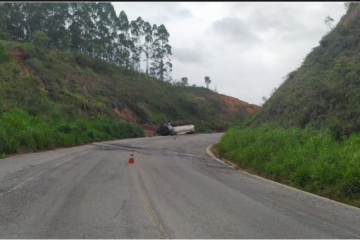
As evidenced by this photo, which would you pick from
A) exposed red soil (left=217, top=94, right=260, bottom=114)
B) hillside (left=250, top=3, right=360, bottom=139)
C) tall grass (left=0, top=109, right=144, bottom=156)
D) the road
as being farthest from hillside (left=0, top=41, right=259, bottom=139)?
hillside (left=250, top=3, right=360, bottom=139)

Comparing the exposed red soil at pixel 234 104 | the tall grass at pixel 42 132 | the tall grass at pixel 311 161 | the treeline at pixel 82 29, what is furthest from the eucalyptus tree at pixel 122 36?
the tall grass at pixel 311 161

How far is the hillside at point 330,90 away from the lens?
15875 millimetres

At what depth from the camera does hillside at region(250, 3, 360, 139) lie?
15875 millimetres

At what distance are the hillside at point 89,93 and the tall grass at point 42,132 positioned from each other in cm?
147

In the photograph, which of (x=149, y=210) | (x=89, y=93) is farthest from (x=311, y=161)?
(x=89, y=93)

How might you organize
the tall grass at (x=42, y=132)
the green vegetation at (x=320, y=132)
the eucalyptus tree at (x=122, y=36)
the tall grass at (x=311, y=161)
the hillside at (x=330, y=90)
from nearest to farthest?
1. the tall grass at (x=311, y=161)
2. the green vegetation at (x=320, y=132)
3. the hillside at (x=330, y=90)
4. the tall grass at (x=42, y=132)
5. the eucalyptus tree at (x=122, y=36)

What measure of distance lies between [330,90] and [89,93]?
111 ft

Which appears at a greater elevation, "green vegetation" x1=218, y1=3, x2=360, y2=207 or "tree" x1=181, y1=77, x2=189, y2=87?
"tree" x1=181, y1=77, x2=189, y2=87

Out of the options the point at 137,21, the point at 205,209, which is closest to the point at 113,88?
the point at 137,21

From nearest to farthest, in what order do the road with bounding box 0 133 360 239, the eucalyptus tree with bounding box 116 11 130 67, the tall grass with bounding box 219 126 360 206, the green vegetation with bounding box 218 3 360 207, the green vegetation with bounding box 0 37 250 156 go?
1. the road with bounding box 0 133 360 239
2. the tall grass with bounding box 219 126 360 206
3. the green vegetation with bounding box 218 3 360 207
4. the green vegetation with bounding box 0 37 250 156
5. the eucalyptus tree with bounding box 116 11 130 67

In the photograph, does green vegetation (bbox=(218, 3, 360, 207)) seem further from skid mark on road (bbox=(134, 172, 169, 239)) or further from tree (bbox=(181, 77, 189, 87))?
tree (bbox=(181, 77, 189, 87))

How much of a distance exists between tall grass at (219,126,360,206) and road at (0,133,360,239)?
0.70m

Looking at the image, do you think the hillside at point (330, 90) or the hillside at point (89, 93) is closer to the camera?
the hillside at point (330, 90)

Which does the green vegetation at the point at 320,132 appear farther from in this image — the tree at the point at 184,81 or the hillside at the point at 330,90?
the tree at the point at 184,81
